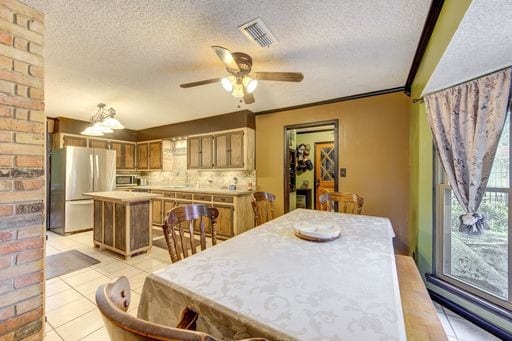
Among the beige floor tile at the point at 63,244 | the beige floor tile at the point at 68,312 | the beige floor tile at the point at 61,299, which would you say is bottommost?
the beige floor tile at the point at 68,312

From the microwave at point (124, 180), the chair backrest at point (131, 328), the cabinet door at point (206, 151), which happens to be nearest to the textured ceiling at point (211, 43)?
the cabinet door at point (206, 151)

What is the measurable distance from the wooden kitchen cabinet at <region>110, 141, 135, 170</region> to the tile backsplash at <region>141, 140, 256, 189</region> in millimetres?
526

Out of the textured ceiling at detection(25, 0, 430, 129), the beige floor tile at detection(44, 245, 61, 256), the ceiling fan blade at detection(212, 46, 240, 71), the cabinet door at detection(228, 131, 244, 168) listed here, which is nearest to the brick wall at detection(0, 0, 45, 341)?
the textured ceiling at detection(25, 0, 430, 129)

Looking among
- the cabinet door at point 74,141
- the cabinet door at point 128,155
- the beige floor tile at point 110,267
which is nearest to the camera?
the beige floor tile at point 110,267

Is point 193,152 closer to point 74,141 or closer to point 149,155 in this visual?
point 149,155

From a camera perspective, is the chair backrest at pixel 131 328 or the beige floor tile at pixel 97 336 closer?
the chair backrest at pixel 131 328

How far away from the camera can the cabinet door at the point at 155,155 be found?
5695 millimetres

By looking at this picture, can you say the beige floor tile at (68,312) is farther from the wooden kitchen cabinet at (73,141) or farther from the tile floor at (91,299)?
the wooden kitchen cabinet at (73,141)

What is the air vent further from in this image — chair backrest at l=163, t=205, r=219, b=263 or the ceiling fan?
chair backrest at l=163, t=205, r=219, b=263

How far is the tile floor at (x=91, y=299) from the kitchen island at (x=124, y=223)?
0.15 meters

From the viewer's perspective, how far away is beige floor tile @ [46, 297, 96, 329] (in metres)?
1.95

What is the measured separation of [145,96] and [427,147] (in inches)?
151

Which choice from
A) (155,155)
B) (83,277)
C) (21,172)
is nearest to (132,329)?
(21,172)

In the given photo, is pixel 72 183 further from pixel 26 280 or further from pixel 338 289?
pixel 338 289
